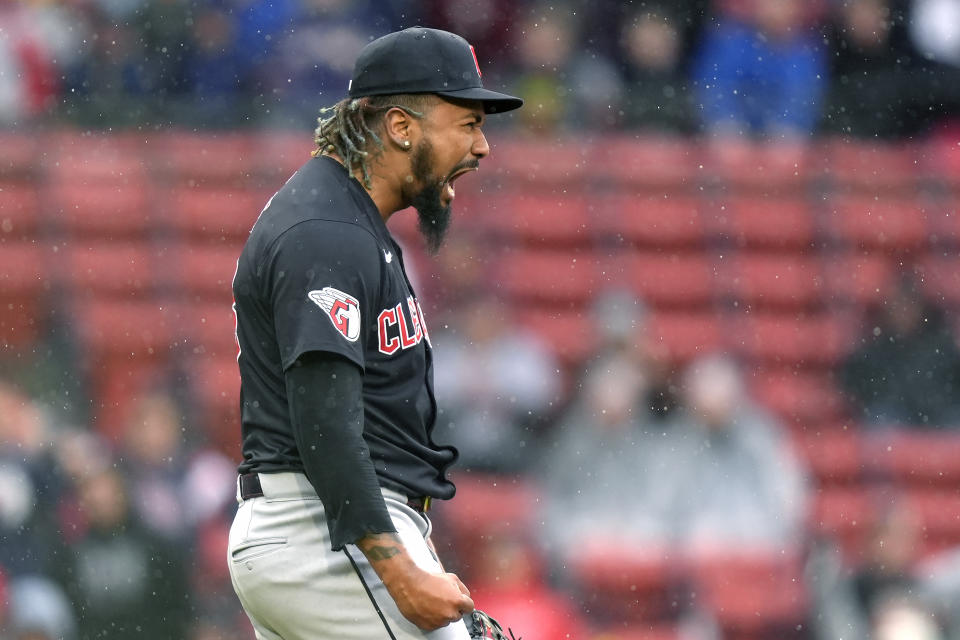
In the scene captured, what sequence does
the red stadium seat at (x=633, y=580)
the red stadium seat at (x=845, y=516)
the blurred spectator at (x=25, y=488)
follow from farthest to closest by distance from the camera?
1. the red stadium seat at (x=845, y=516)
2. the red stadium seat at (x=633, y=580)
3. the blurred spectator at (x=25, y=488)

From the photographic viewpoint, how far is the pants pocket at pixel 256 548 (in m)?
2.69

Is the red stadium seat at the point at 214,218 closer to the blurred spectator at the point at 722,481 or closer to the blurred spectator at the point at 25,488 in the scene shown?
the blurred spectator at the point at 25,488

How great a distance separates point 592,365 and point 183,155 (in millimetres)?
2982

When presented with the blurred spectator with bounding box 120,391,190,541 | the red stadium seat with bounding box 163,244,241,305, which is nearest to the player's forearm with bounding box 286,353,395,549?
the blurred spectator with bounding box 120,391,190,541

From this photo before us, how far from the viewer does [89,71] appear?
9328mm

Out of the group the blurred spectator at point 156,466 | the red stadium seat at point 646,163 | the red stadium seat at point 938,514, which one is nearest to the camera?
the blurred spectator at point 156,466

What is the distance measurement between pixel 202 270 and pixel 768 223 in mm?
3525

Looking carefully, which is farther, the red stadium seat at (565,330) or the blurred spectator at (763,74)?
the blurred spectator at (763,74)

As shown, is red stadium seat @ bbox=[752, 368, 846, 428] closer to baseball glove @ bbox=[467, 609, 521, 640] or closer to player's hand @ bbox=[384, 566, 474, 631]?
baseball glove @ bbox=[467, 609, 521, 640]

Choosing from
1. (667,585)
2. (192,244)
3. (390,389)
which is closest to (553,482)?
(667,585)

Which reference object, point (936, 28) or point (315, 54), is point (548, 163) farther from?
point (936, 28)

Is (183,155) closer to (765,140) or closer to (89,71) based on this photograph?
(89,71)

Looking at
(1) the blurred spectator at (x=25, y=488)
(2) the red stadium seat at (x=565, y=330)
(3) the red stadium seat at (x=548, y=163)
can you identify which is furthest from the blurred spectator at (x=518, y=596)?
(3) the red stadium seat at (x=548, y=163)

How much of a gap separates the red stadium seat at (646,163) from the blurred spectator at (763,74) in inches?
10.1
